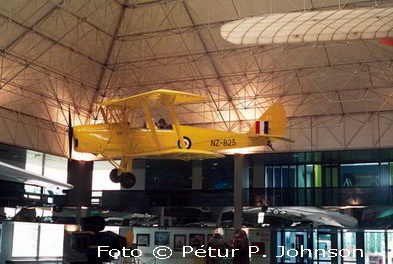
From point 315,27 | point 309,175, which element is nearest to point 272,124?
point 315,27

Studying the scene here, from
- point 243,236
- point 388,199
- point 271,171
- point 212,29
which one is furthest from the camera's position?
point 271,171

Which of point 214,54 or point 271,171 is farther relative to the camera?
point 271,171

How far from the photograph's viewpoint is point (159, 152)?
17.3m

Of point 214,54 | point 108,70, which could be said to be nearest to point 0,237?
point 108,70

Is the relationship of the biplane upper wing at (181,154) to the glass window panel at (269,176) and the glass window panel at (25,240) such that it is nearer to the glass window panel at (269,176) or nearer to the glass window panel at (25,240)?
the glass window panel at (269,176)

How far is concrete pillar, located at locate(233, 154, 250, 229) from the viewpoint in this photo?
88.6 feet

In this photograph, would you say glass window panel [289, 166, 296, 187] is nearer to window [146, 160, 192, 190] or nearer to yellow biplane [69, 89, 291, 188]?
window [146, 160, 192, 190]

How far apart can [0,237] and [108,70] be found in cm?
922

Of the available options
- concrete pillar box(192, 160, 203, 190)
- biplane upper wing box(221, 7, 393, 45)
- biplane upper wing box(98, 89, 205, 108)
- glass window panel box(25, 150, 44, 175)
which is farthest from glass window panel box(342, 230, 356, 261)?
biplane upper wing box(221, 7, 393, 45)

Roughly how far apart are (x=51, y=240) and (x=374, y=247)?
1595 cm

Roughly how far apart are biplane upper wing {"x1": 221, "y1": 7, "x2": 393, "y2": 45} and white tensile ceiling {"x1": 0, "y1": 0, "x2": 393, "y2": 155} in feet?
24.6

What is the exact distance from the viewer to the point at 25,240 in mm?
29969

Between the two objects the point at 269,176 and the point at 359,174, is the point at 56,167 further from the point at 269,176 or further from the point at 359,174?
the point at 359,174

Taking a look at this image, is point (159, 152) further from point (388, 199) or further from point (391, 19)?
point (388, 199)
